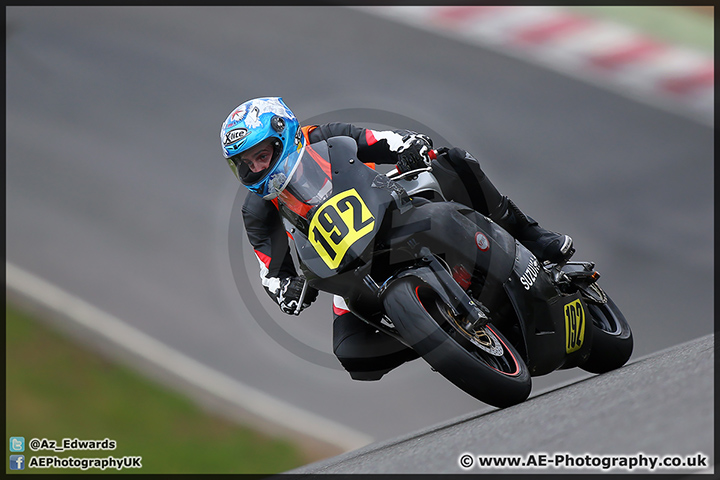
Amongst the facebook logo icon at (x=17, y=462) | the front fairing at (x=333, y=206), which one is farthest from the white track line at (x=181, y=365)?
the front fairing at (x=333, y=206)

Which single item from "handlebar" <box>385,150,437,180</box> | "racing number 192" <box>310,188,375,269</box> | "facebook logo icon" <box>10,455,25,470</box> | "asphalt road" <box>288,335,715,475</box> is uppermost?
"handlebar" <box>385,150,437,180</box>

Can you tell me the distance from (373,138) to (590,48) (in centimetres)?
821

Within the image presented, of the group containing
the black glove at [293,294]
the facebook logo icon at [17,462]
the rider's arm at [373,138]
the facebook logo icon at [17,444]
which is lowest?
the facebook logo icon at [17,462]

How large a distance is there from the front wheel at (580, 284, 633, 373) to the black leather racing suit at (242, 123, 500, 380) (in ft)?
3.24

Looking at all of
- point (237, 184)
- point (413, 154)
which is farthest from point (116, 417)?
point (413, 154)

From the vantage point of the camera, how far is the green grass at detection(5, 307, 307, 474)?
7320 millimetres

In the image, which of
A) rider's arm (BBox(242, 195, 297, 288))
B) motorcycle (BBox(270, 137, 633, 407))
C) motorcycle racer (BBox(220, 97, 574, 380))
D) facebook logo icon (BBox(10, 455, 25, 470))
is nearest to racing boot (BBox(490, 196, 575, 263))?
motorcycle racer (BBox(220, 97, 574, 380))

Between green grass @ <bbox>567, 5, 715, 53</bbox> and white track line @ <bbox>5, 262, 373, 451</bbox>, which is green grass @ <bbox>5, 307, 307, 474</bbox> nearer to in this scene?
white track line @ <bbox>5, 262, 373, 451</bbox>

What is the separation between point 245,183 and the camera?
14.3 feet

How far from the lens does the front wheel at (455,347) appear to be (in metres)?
3.84

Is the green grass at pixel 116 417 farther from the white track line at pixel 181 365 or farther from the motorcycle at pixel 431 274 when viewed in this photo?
the motorcycle at pixel 431 274

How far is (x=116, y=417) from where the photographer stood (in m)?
7.68

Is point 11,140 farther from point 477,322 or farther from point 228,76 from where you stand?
point 477,322

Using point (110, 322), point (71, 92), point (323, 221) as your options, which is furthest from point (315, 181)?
point (71, 92)
